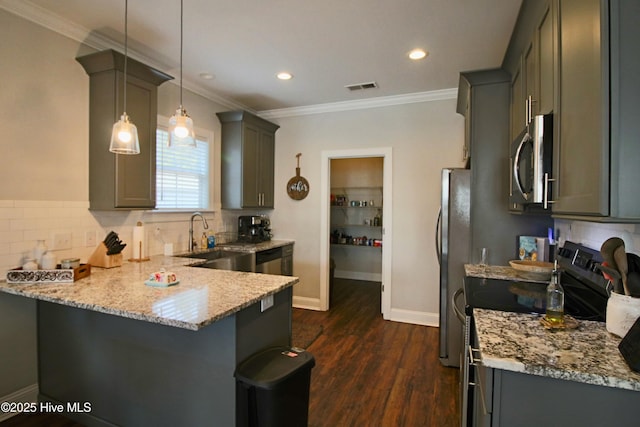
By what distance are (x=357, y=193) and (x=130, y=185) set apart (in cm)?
417

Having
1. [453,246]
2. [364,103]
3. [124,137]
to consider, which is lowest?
[453,246]

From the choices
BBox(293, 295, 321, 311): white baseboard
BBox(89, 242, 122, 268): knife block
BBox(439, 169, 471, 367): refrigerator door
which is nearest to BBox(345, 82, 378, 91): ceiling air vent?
BBox(439, 169, 471, 367): refrigerator door

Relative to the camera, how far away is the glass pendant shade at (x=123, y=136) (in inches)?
74.5

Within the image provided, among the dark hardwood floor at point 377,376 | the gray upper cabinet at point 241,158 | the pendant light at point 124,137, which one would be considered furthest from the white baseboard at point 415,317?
the pendant light at point 124,137

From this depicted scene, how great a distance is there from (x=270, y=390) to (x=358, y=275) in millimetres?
4891

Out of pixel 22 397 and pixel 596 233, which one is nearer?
pixel 596 233

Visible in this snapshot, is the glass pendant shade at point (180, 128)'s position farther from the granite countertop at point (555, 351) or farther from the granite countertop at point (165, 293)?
the granite countertop at point (555, 351)

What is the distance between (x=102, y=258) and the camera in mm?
2430

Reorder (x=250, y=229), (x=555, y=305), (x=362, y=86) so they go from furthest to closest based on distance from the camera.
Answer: (x=250, y=229) < (x=362, y=86) < (x=555, y=305)

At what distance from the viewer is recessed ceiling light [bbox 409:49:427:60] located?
283cm

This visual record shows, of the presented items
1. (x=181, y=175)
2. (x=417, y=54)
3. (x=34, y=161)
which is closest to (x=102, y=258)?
(x=34, y=161)

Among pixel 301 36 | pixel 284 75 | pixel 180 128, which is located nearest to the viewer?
pixel 180 128

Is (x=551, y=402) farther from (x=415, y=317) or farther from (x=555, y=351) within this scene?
(x=415, y=317)

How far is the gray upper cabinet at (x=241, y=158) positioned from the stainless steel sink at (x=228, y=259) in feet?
2.21
